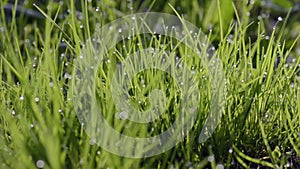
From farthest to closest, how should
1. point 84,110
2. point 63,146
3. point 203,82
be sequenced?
point 203,82
point 84,110
point 63,146

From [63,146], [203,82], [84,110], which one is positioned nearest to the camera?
[63,146]

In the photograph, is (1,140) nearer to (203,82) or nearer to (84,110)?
(84,110)

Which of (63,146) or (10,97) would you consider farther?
(10,97)

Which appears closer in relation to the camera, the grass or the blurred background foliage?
the grass

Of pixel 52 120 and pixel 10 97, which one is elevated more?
pixel 52 120

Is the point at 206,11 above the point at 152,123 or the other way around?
the other way around

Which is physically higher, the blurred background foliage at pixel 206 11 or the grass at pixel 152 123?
the grass at pixel 152 123

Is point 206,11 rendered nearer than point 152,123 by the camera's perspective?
No

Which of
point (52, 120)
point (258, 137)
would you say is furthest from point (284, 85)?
point (52, 120)

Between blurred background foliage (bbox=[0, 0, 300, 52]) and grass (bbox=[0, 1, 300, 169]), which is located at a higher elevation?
grass (bbox=[0, 1, 300, 169])

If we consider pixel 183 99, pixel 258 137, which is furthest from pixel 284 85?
pixel 183 99

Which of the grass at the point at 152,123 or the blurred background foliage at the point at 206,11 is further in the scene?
the blurred background foliage at the point at 206,11
